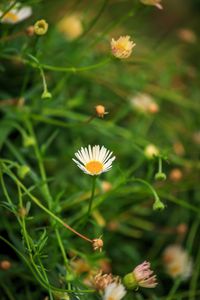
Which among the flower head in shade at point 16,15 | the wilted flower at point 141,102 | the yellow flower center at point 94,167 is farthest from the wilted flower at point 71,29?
the yellow flower center at point 94,167

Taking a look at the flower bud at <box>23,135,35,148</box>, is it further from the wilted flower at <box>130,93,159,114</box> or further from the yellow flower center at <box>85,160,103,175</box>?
the wilted flower at <box>130,93,159,114</box>

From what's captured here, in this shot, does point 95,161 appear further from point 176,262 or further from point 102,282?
point 176,262

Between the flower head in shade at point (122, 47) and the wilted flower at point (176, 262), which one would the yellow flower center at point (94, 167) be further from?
the wilted flower at point (176, 262)

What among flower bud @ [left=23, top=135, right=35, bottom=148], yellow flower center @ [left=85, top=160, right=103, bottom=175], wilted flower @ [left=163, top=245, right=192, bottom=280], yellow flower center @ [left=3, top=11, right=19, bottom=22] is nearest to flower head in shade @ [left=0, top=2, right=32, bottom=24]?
yellow flower center @ [left=3, top=11, right=19, bottom=22]

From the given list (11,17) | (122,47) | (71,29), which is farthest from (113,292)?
(71,29)

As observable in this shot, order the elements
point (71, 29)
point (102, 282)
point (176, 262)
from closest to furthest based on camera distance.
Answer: point (102, 282), point (176, 262), point (71, 29)

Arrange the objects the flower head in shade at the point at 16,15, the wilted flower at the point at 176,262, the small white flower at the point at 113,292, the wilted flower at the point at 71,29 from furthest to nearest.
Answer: the wilted flower at the point at 71,29, the wilted flower at the point at 176,262, the flower head in shade at the point at 16,15, the small white flower at the point at 113,292
